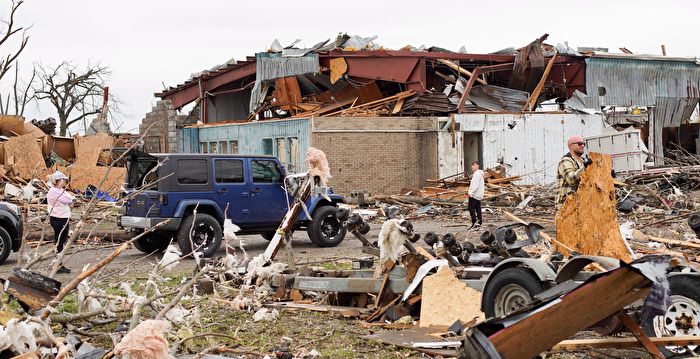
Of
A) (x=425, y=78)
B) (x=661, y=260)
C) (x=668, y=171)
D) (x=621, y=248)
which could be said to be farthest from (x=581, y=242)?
(x=425, y=78)

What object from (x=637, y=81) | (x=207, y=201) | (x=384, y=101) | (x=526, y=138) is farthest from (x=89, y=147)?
(x=637, y=81)

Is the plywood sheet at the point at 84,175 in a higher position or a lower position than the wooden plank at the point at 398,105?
lower

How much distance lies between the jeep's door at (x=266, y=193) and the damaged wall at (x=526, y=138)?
14408 millimetres

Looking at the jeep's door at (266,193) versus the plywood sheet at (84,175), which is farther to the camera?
the plywood sheet at (84,175)

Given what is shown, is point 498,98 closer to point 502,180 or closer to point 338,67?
point 502,180

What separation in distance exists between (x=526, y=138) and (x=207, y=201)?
18.3 metres

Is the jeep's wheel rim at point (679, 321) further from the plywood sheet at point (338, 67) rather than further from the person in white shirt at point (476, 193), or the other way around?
the plywood sheet at point (338, 67)

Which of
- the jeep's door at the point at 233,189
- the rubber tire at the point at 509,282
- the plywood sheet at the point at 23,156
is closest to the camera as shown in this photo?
the rubber tire at the point at 509,282

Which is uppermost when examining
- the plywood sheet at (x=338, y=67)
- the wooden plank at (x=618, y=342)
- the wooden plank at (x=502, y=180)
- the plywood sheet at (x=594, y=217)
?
the plywood sheet at (x=338, y=67)

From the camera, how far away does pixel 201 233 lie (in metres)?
15.2

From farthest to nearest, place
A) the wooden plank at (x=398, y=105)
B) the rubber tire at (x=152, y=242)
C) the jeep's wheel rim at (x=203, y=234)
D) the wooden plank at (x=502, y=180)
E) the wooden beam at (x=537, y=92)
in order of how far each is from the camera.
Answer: the wooden beam at (x=537, y=92), the wooden plank at (x=398, y=105), the wooden plank at (x=502, y=180), the rubber tire at (x=152, y=242), the jeep's wheel rim at (x=203, y=234)

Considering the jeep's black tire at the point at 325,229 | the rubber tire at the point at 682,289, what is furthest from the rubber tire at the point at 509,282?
the jeep's black tire at the point at 325,229

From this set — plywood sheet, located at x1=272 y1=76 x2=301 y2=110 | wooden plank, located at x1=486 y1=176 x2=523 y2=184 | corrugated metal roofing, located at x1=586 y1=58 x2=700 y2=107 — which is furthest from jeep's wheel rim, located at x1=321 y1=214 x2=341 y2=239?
corrugated metal roofing, located at x1=586 y1=58 x2=700 y2=107

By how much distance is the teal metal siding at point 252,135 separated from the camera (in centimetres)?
3006
